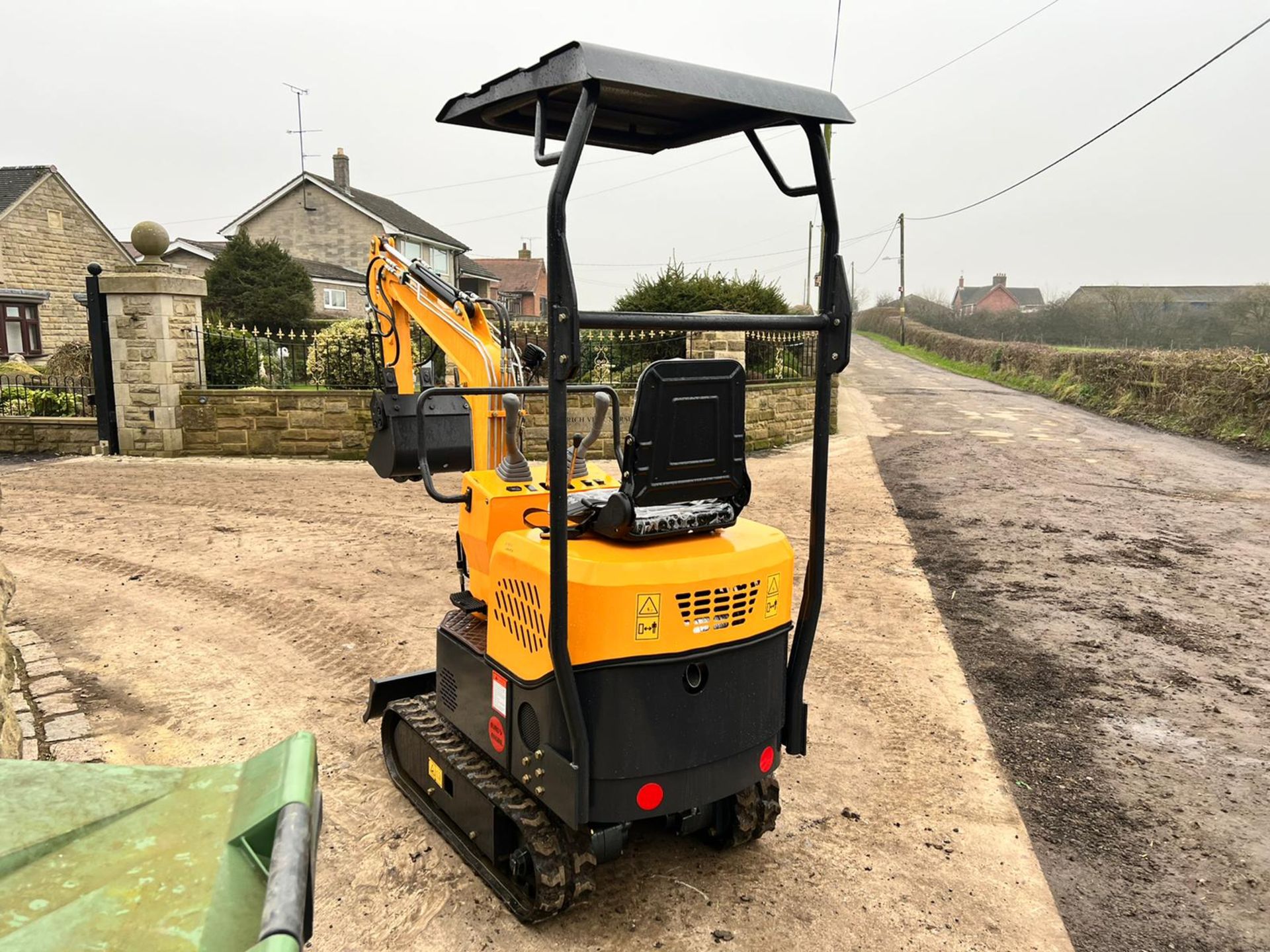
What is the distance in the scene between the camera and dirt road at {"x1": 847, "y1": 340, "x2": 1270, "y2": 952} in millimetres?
3598

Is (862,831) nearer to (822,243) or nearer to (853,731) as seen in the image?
(853,731)

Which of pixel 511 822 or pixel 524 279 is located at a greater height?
pixel 524 279

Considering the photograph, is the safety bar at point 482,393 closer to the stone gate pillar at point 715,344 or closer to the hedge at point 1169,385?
the stone gate pillar at point 715,344

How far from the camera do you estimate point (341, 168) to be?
38.8 metres

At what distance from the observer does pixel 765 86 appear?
301cm

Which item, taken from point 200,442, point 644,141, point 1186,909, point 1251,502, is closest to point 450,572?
point 644,141

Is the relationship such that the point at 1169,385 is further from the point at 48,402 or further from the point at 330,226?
the point at 330,226

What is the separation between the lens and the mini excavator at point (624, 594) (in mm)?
2805

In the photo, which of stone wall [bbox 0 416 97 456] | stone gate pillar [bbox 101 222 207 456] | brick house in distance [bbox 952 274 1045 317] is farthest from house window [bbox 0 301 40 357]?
brick house in distance [bbox 952 274 1045 317]

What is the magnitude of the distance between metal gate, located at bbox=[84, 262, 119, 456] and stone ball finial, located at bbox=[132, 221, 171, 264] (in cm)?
68

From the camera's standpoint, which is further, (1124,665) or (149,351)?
(149,351)

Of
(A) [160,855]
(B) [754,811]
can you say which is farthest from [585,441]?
(A) [160,855]

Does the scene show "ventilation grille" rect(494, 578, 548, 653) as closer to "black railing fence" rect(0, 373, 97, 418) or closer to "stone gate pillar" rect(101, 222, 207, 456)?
"stone gate pillar" rect(101, 222, 207, 456)

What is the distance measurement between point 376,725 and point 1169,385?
61.6 ft
